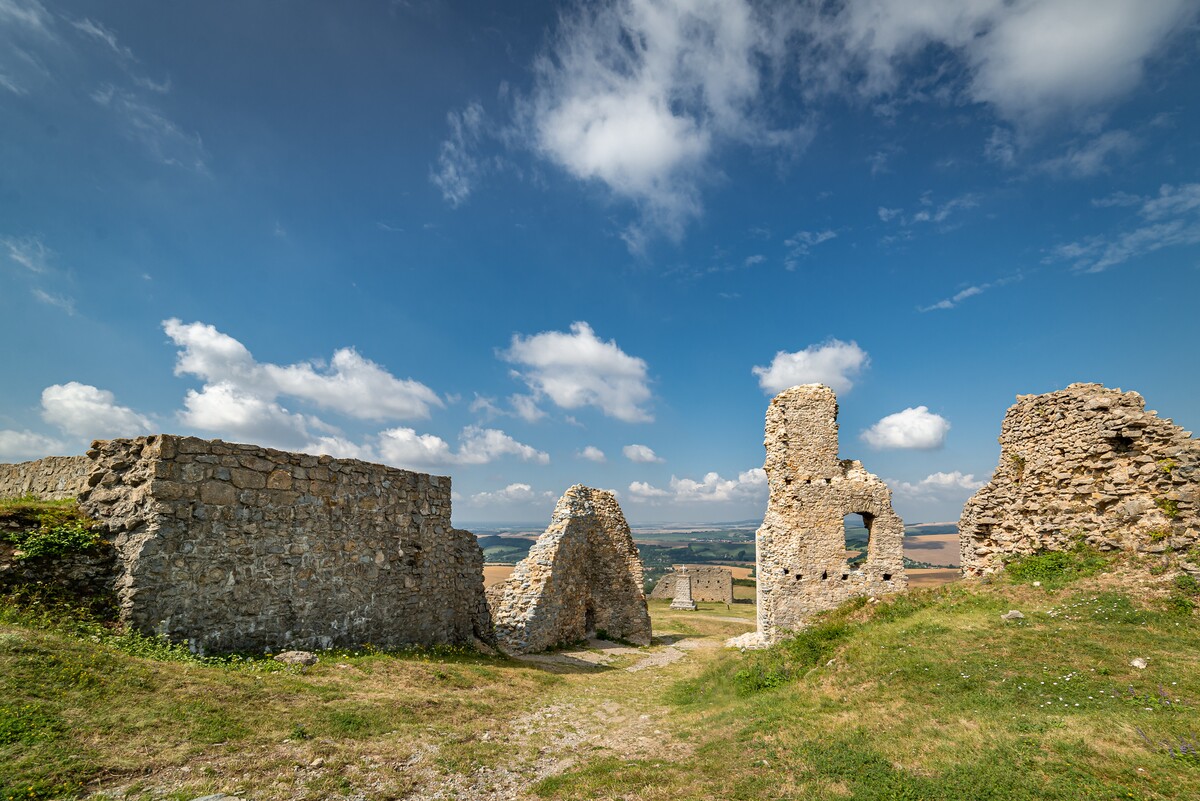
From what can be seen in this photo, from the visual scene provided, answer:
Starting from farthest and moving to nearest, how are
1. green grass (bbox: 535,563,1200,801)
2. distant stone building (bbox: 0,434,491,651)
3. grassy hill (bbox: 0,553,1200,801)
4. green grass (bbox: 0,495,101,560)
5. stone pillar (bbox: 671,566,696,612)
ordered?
stone pillar (bbox: 671,566,696,612) → distant stone building (bbox: 0,434,491,651) → green grass (bbox: 0,495,101,560) → green grass (bbox: 535,563,1200,801) → grassy hill (bbox: 0,553,1200,801)

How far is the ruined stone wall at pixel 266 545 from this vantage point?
7.86m

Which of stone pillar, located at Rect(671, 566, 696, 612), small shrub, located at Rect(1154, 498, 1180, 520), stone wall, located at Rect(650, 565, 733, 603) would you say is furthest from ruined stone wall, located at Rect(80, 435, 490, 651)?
stone wall, located at Rect(650, 565, 733, 603)

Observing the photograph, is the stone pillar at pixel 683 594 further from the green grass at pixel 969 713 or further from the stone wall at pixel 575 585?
the green grass at pixel 969 713

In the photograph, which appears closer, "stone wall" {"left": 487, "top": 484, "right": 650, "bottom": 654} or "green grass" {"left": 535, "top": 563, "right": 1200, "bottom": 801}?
"green grass" {"left": 535, "top": 563, "right": 1200, "bottom": 801}

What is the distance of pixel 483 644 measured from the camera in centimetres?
1372

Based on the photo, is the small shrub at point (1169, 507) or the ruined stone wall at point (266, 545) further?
the small shrub at point (1169, 507)

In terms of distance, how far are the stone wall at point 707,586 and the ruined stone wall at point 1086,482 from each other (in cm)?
2797

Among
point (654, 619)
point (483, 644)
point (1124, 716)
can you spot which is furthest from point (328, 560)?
point (654, 619)

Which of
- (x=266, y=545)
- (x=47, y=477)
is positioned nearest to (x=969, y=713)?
(x=266, y=545)

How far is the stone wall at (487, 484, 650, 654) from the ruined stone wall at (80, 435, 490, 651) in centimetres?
291

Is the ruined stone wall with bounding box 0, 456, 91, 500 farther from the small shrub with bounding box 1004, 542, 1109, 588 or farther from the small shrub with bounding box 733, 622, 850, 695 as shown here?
the small shrub with bounding box 1004, 542, 1109, 588

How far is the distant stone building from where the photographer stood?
7.85 metres

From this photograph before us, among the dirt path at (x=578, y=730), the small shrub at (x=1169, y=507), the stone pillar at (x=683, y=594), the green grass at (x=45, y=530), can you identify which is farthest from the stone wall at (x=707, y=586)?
the green grass at (x=45, y=530)

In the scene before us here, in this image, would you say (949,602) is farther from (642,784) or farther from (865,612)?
(642,784)
